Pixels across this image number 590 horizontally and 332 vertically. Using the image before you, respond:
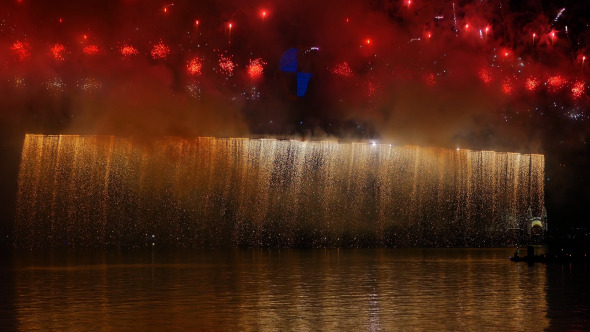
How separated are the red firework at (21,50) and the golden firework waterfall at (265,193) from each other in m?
5.54

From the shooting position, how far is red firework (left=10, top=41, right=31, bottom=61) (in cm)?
2134

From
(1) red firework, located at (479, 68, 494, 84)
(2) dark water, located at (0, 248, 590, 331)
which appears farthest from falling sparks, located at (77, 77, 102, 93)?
(1) red firework, located at (479, 68, 494, 84)

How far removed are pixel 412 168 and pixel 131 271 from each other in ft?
53.6

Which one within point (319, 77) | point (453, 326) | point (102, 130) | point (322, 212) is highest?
point (319, 77)

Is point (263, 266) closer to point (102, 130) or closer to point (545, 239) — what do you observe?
point (102, 130)

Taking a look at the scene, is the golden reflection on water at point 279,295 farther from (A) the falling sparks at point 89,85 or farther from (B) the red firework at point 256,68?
(B) the red firework at point 256,68

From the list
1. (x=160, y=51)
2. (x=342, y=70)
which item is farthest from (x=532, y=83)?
(x=160, y=51)

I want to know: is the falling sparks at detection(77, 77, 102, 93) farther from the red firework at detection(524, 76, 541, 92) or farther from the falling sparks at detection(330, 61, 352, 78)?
the red firework at detection(524, 76, 541, 92)

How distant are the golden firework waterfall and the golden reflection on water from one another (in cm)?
614

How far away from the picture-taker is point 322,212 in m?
31.9

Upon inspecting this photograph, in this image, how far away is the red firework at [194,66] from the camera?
78.2 feet

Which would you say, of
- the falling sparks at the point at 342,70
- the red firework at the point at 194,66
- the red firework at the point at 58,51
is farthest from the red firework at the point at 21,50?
the falling sparks at the point at 342,70

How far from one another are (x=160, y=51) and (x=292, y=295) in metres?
11.8

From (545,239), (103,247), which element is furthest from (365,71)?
(545,239)
